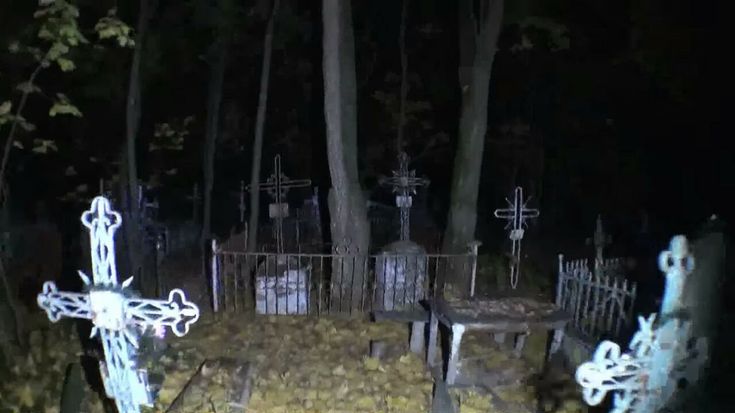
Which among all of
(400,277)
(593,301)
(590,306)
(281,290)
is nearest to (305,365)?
(281,290)

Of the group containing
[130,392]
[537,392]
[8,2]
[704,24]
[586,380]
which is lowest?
[537,392]

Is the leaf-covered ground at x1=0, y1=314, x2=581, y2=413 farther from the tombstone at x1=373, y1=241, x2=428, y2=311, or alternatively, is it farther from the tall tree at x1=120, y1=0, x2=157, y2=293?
the tall tree at x1=120, y1=0, x2=157, y2=293

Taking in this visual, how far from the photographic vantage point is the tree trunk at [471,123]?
10344mm

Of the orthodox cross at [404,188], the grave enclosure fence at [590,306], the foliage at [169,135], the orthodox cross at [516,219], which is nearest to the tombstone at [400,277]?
the orthodox cross at [516,219]

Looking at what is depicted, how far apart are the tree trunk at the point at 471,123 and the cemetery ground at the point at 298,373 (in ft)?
8.33

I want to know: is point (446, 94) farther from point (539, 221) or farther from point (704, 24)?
point (704, 24)

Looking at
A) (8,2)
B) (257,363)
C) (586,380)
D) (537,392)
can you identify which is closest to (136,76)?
(8,2)

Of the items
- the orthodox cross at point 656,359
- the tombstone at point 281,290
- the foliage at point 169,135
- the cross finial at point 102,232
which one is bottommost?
the tombstone at point 281,290

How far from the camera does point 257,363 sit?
7.22 meters

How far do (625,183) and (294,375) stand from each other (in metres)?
14.3

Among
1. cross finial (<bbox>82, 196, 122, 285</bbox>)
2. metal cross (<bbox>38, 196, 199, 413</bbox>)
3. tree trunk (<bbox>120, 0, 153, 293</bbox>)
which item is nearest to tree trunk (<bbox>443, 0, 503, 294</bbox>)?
tree trunk (<bbox>120, 0, 153, 293</bbox>)

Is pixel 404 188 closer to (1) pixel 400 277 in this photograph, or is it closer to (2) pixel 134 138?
(1) pixel 400 277

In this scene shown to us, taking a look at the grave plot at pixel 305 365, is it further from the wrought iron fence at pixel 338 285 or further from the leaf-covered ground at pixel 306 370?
the wrought iron fence at pixel 338 285

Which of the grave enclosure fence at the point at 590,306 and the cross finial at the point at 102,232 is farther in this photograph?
the grave enclosure fence at the point at 590,306
